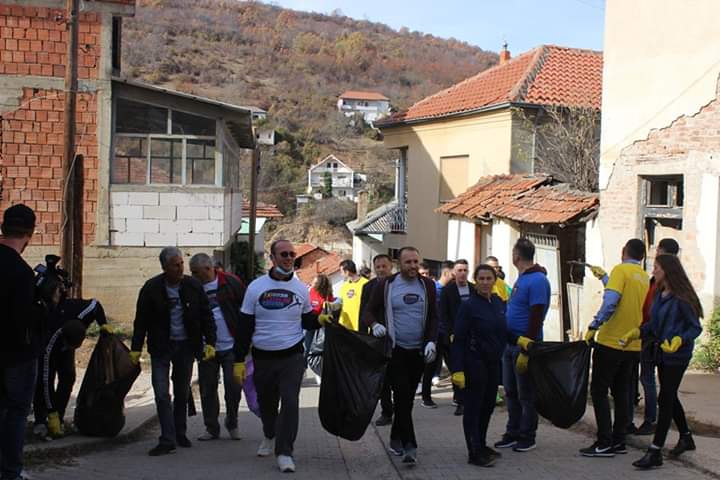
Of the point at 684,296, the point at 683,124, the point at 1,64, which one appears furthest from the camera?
the point at 1,64

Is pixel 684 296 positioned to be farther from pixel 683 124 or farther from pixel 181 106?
pixel 181 106

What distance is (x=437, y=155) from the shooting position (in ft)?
79.3

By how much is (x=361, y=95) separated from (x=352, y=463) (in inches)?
3956

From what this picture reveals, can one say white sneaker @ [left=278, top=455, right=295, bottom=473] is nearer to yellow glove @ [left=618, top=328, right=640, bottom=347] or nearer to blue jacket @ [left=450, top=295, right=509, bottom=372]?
blue jacket @ [left=450, top=295, right=509, bottom=372]

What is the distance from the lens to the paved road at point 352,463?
19.9 feet

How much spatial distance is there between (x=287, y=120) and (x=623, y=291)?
260 ft

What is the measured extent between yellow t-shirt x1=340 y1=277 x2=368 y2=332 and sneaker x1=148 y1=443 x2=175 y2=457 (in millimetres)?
3633

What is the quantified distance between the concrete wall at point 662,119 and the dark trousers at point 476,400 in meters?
6.48

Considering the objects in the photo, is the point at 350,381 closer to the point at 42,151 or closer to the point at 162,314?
the point at 162,314

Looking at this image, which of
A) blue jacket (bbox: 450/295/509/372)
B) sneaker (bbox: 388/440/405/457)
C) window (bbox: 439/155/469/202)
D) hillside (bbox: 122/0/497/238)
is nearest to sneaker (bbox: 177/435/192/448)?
sneaker (bbox: 388/440/405/457)

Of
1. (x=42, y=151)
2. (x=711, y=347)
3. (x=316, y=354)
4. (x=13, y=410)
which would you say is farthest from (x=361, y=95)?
(x=13, y=410)

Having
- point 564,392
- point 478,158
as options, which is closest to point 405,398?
point 564,392

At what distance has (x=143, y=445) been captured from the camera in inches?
285

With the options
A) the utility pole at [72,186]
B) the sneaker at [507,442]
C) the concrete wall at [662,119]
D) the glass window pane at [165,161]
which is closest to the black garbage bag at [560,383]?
the sneaker at [507,442]
